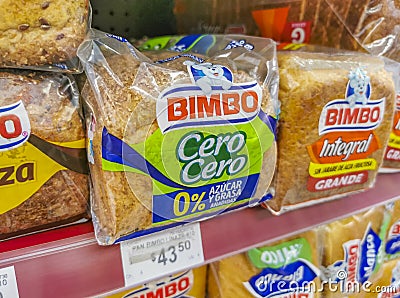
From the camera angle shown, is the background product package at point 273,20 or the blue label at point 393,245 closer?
the background product package at point 273,20

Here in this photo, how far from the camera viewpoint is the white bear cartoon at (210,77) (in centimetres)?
74

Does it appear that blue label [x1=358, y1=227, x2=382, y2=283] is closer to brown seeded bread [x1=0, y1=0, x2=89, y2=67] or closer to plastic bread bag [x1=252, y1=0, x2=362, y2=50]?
plastic bread bag [x1=252, y1=0, x2=362, y2=50]

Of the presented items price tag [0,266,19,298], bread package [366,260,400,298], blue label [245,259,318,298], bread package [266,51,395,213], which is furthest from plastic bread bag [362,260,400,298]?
price tag [0,266,19,298]

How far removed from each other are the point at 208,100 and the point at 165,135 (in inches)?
3.8

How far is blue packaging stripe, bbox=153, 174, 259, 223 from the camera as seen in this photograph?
757mm

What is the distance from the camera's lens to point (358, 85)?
0.91 meters

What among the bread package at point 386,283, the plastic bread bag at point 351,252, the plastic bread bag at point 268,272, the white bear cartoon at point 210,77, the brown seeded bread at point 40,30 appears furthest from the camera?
the bread package at point 386,283

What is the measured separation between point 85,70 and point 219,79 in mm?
227

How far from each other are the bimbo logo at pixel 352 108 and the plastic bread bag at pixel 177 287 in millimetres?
456

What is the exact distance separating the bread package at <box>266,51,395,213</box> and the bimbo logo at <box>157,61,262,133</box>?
12cm

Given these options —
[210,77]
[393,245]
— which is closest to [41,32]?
[210,77]

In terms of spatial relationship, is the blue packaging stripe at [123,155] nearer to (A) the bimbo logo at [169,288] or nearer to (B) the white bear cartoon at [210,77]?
(B) the white bear cartoon at [210,77]

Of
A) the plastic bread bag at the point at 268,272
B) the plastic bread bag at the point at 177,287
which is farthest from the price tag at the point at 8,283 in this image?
the plastic bread bag at the point at 268,272

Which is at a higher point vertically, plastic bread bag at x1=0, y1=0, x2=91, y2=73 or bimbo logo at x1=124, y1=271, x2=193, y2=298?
plastic bread bag at x1=0, y1=0, x2=91, y2=73
